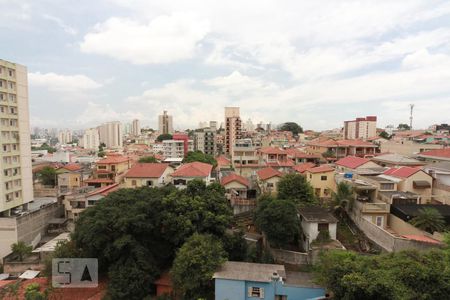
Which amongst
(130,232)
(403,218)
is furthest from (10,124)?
(403,218)

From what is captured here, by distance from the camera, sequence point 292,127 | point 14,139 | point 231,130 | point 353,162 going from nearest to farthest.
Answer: point 14,139
point 353,162
point 231,130
point 292,127

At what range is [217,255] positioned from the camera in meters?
13.3

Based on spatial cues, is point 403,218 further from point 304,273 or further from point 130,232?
point 130,232

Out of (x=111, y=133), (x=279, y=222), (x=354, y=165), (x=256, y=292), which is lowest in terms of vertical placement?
(x=256, y=292)

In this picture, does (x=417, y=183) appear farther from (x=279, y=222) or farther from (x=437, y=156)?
(x=437, y=156)

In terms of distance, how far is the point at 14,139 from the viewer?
86.2 feet

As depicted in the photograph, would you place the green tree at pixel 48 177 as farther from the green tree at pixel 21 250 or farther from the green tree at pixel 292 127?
the green tree at pixel 292 127

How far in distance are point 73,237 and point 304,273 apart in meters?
13.8

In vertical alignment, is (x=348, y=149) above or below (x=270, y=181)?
above

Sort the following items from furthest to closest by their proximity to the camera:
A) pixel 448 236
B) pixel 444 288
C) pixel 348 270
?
1. pixel 448 236
2. pixel 348 270
3. pixel 444 288

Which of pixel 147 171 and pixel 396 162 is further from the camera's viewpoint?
pixel 147 171

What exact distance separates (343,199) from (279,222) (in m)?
6.14

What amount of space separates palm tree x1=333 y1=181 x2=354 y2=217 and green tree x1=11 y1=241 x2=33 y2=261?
81.8 feet

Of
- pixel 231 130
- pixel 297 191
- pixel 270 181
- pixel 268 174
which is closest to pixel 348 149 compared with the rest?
pixel 268 174
